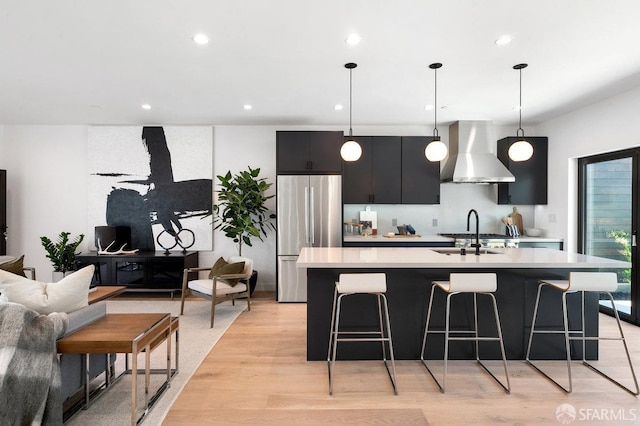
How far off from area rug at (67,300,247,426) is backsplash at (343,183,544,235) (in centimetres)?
259

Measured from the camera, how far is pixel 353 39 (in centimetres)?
283

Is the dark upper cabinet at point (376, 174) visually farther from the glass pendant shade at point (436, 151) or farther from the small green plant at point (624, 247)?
the small green plant at point (624, 247)

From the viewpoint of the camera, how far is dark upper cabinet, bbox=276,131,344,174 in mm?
5074

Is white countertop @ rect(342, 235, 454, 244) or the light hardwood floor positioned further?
white countertop @ rect(342, 235, 454, 244)

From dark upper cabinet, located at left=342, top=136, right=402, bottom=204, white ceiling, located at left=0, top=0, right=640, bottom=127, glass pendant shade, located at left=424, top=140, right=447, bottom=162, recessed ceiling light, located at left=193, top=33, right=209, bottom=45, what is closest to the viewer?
white ceiling, located at left=0, top=0, right=640, bottom=127

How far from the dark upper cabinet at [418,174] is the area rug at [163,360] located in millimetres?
3023

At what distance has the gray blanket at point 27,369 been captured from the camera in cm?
173

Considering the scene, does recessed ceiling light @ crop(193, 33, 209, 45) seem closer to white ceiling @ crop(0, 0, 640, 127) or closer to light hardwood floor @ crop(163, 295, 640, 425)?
white ceiling @ crop(0, 0, 640, 127)

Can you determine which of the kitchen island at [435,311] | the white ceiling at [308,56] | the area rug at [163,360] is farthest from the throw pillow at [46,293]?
the white ceiling at [308,56]

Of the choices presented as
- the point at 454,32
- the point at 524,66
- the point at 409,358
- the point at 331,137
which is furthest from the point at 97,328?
the point at 524,66

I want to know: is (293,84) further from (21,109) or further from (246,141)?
(21,109)

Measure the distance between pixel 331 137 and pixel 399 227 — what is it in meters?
1.80
